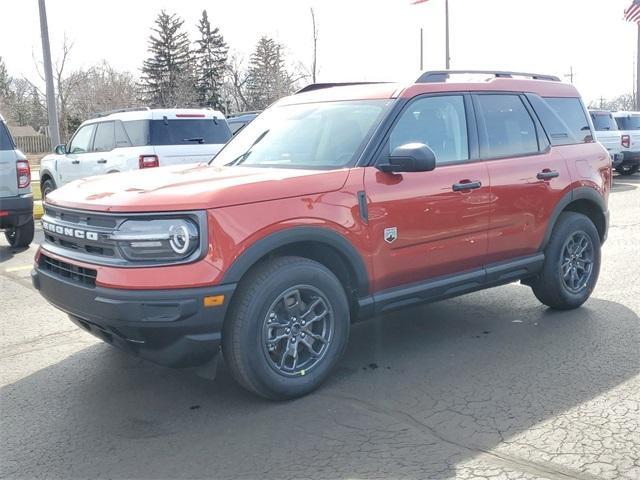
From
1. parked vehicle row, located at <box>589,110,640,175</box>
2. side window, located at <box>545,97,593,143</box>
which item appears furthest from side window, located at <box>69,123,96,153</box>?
parked vehicle row, located at <box>589,110,640,175</box>

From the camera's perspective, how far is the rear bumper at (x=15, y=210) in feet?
28.9

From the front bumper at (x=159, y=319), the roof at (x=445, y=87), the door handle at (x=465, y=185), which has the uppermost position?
the roof at (x=445, y=87)

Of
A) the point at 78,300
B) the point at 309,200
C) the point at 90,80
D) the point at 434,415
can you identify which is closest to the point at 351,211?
the point at 309,200

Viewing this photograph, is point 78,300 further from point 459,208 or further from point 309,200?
point 459,208

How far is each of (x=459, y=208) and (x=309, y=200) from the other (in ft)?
4.10

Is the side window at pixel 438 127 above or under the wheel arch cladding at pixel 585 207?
above

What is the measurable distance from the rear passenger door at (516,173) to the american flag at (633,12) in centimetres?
2282

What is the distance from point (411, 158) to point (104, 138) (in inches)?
353

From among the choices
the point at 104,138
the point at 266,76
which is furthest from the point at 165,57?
the point at 104,138

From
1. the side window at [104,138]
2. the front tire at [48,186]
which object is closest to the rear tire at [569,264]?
the side window at [104,138]

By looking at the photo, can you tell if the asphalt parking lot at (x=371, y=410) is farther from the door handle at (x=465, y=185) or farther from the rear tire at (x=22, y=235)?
the rear tire at (x=22, y=235)

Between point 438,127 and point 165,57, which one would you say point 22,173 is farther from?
point 165,57

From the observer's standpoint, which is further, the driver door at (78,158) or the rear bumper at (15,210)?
the driver door at (78,158)

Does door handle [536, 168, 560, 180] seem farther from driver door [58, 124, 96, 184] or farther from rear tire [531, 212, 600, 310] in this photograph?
driver door [58, 124, 96, 184]
